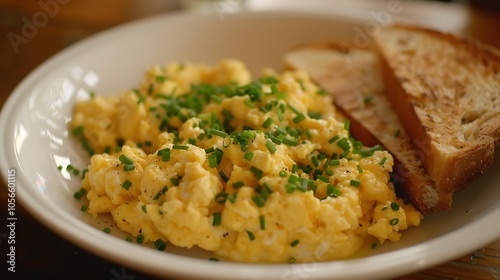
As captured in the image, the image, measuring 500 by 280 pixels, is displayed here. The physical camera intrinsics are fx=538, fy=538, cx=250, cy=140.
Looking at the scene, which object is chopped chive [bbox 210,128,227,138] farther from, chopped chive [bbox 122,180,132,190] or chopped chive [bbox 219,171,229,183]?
chopped chive [bbox 122,180,132,190]

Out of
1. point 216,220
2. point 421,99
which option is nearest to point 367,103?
point 421,99

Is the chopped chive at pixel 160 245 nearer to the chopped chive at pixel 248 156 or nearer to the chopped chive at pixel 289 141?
the chopped chive at pixel 248 156

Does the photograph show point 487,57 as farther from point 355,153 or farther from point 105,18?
point 105,18

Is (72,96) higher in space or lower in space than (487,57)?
lower

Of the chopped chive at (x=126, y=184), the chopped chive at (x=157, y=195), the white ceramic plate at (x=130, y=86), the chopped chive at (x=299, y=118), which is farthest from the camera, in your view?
the chopped chive at (x=299, y=118)

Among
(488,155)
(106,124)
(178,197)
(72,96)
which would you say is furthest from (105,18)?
(488,155)

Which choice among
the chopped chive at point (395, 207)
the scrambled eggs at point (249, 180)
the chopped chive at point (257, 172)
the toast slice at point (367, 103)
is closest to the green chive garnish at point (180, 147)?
the scrambled eggs at point (249, 180)

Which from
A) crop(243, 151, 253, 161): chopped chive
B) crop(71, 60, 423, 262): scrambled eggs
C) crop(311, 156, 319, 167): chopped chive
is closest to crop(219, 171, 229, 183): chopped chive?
crop(71, 60, 423, 262): scrambled eggs
